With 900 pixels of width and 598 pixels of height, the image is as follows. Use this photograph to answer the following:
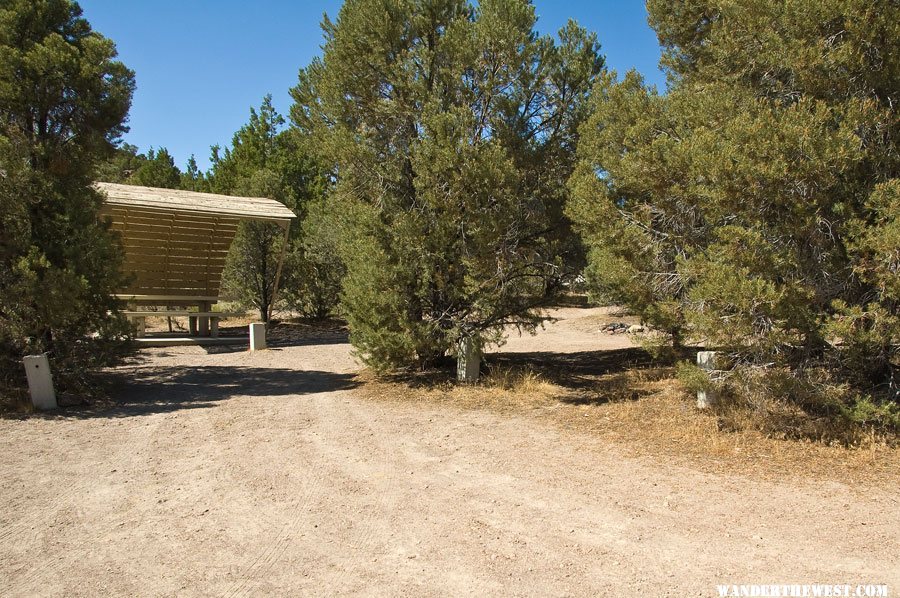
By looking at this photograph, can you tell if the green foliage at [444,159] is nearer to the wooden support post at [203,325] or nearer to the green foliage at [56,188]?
the green foliage at [56,188]

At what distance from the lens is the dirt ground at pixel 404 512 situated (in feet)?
12.0

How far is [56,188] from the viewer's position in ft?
27.0

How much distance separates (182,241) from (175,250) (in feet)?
1.12

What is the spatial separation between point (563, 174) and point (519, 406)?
4225 mm

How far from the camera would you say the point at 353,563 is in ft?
12.6

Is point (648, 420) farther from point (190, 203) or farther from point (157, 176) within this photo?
point (157, 176)

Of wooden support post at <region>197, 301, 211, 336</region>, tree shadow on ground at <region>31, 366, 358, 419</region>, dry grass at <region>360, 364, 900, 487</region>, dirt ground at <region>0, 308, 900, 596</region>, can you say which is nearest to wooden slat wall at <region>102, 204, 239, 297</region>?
wooden support post at <region>197, 301, 211, 336</region>

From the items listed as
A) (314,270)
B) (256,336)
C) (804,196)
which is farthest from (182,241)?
(804,196)

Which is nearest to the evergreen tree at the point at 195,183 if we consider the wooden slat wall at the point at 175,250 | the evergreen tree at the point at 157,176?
the evergreen tree at the point at 157,176

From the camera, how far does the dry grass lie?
18.4 ft

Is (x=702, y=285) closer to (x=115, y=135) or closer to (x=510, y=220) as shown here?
(x=510, y=220)

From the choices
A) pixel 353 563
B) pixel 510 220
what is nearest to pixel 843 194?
pixel 510 220

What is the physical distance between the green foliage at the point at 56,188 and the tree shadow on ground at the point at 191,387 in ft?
2.48

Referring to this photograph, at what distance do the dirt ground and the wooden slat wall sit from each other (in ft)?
35.1
